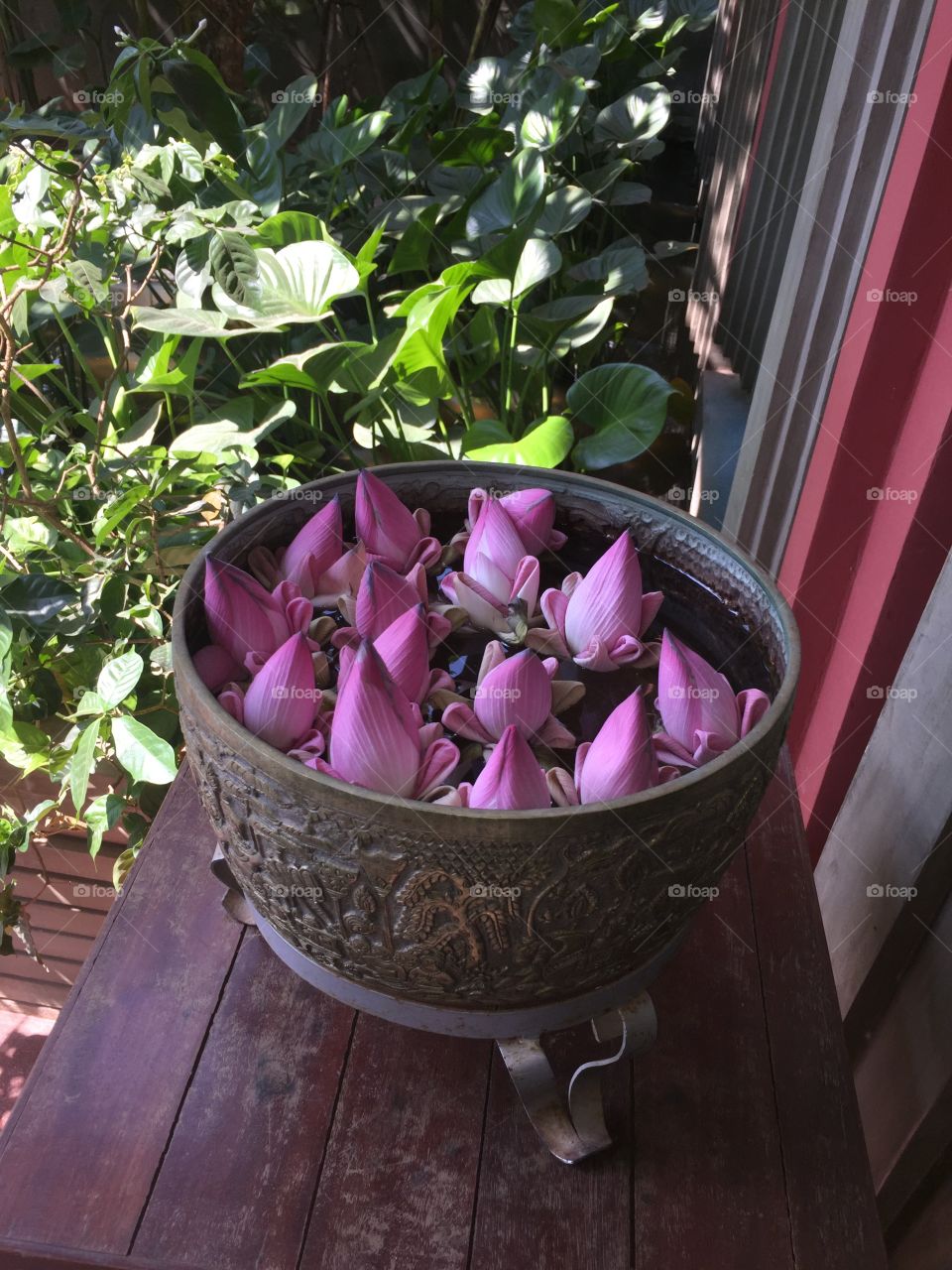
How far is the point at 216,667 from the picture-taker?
0.62 m

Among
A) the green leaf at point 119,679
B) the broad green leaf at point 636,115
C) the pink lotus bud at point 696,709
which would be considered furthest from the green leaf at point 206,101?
the pink lotus bud at point 696,709

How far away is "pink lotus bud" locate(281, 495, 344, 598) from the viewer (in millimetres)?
677

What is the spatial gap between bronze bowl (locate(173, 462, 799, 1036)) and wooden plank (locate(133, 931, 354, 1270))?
0.08m

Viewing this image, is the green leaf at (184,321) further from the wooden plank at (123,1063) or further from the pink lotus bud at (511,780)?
the pink lotus bud at (511,780)

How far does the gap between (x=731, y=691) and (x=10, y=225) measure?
3.80 feet

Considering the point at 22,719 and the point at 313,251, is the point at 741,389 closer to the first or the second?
the point at 313,251

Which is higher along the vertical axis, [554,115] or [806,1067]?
[554,115]

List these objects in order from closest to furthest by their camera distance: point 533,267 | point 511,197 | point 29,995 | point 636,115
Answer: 1. point 533,267
2. point 511,197
3. point 636,115
4. point 29,995

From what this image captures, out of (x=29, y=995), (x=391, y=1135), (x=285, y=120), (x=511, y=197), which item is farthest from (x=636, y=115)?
(x=29, y=995)

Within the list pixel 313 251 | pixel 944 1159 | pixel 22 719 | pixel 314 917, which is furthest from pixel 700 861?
pixel 22 719

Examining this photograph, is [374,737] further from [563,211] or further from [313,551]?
[563,211]

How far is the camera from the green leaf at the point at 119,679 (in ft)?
3.24

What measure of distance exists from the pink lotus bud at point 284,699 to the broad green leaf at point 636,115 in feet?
4.80

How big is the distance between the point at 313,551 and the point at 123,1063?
391 millimetres
